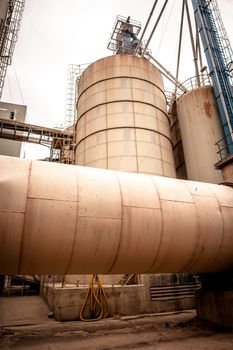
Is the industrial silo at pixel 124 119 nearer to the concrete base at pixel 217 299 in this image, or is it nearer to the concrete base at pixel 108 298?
the concrete base at pixel 108 298

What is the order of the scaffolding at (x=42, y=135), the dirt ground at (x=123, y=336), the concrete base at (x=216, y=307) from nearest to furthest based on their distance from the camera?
1. the dirt ground at (x=123, y=336)
2. the concrete base at (x=216, y=307)
3. the scaffolding at (x=42, y=135)

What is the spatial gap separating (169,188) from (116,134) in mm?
8716

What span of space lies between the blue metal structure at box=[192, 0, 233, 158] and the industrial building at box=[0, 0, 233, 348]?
2.9 inches

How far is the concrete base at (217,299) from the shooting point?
639cm

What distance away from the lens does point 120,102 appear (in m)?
14.9

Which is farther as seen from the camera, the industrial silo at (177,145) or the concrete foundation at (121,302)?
the industrial silo at (177,145)

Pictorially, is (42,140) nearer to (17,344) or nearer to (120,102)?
(120,102)

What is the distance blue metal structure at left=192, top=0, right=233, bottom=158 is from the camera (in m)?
13.0

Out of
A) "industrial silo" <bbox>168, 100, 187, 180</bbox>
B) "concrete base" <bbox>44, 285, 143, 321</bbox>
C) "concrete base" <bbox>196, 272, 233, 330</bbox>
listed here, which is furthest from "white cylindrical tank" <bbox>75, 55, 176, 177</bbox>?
"concrete base" <bbox>196, 272, 233, 330</bbox>

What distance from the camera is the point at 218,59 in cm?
1455

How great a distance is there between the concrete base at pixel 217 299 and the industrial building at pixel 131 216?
28 millimetres

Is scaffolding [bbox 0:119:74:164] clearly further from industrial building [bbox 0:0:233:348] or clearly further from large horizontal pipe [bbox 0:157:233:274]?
large horizontal pipe [bbox 0:157:233:274]

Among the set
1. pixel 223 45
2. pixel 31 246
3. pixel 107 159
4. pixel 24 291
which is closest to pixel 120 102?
pixel 107 159

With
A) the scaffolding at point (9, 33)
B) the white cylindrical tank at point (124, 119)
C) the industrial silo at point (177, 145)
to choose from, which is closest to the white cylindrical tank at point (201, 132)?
the white cylindrical tank at point (124, 119)
